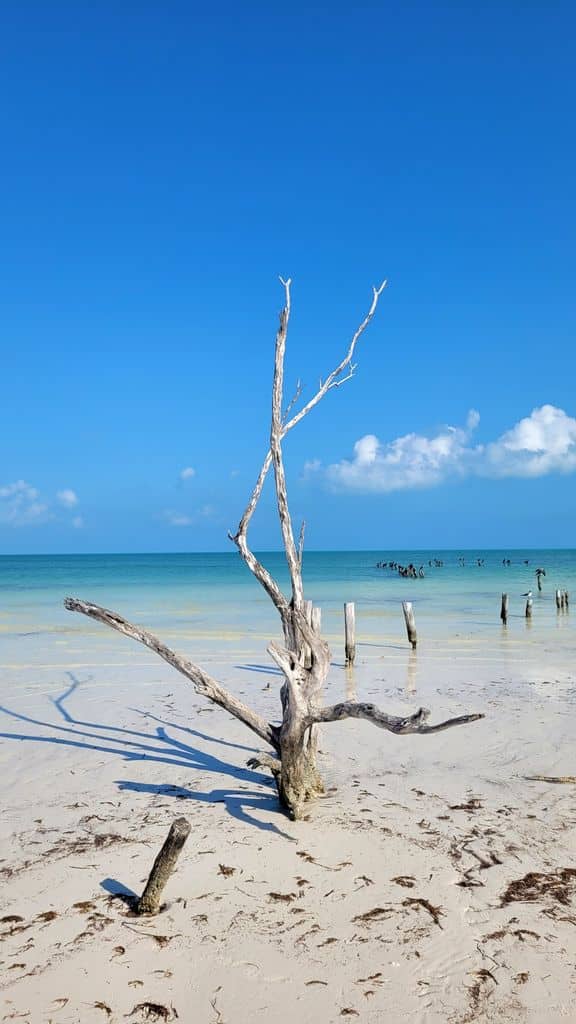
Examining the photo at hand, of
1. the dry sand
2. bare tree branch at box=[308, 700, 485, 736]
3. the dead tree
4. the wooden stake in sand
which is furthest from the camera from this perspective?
the dead tree

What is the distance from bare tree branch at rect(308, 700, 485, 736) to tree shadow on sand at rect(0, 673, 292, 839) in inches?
43.0

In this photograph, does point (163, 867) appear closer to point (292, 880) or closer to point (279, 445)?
point (292, 880)

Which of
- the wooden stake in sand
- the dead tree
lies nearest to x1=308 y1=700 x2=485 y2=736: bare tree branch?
the dead tree

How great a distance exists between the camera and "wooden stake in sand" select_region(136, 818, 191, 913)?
15.3ft

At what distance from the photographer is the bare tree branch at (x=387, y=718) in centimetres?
521

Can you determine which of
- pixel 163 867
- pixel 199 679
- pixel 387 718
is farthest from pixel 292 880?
pixel 199 679

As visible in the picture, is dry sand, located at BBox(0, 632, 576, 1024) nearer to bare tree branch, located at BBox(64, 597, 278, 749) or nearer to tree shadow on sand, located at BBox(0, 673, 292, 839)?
tree shadow on sand, located at BBox(0, 673, 292, 839)

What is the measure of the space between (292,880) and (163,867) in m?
1.11

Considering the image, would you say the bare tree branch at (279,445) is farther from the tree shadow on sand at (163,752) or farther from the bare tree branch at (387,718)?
the tree shadow on sand at (163,752)

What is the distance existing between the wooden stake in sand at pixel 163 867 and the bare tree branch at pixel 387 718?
1689mm

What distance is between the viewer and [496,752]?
8555mm

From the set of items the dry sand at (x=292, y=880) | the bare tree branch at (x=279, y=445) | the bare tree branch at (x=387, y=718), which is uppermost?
the bare tree branch at (x=279, y=445)

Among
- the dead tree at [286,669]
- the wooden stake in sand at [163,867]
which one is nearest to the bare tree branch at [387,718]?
the dead tree at [286,669]

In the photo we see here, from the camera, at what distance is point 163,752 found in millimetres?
8742
